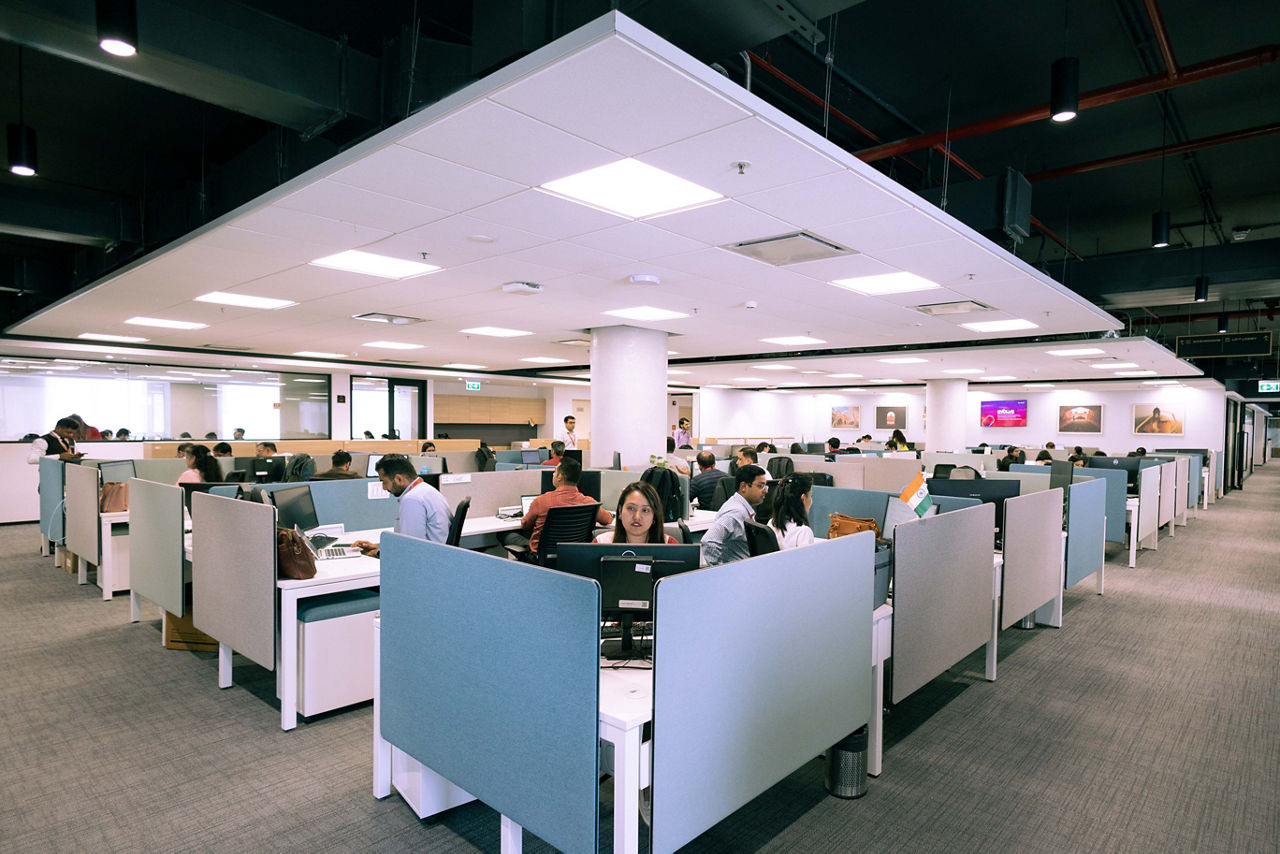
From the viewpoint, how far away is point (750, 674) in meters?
1.98

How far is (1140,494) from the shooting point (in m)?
7.59

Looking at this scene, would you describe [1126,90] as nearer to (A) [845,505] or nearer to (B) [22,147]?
(A) [845,505]

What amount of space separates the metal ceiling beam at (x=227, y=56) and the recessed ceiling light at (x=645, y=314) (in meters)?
3.72

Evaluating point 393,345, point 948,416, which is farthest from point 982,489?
point 948,416

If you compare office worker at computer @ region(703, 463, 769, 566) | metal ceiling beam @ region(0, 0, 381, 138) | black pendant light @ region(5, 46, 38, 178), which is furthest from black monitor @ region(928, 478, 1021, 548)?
black pendant light @ region(5, 46, 38, 178)

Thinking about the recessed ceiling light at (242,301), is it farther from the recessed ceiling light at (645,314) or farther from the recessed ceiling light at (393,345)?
the recessed ceiling light at (645,314)

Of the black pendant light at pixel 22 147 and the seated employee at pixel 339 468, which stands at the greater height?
the black pendant light at pixel 22 147

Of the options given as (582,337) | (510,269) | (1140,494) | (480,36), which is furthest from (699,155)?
(1140,494)

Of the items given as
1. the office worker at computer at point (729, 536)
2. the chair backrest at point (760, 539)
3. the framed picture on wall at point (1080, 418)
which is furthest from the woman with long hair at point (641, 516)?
the framed picture on wall at point (1080, 418)

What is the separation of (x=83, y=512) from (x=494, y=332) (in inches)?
183

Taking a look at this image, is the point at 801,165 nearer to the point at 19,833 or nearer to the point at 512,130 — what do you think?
the point at 512,130

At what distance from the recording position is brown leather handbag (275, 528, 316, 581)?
327 centimetres

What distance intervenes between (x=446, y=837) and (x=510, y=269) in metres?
3.93

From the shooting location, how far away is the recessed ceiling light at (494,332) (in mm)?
8438
